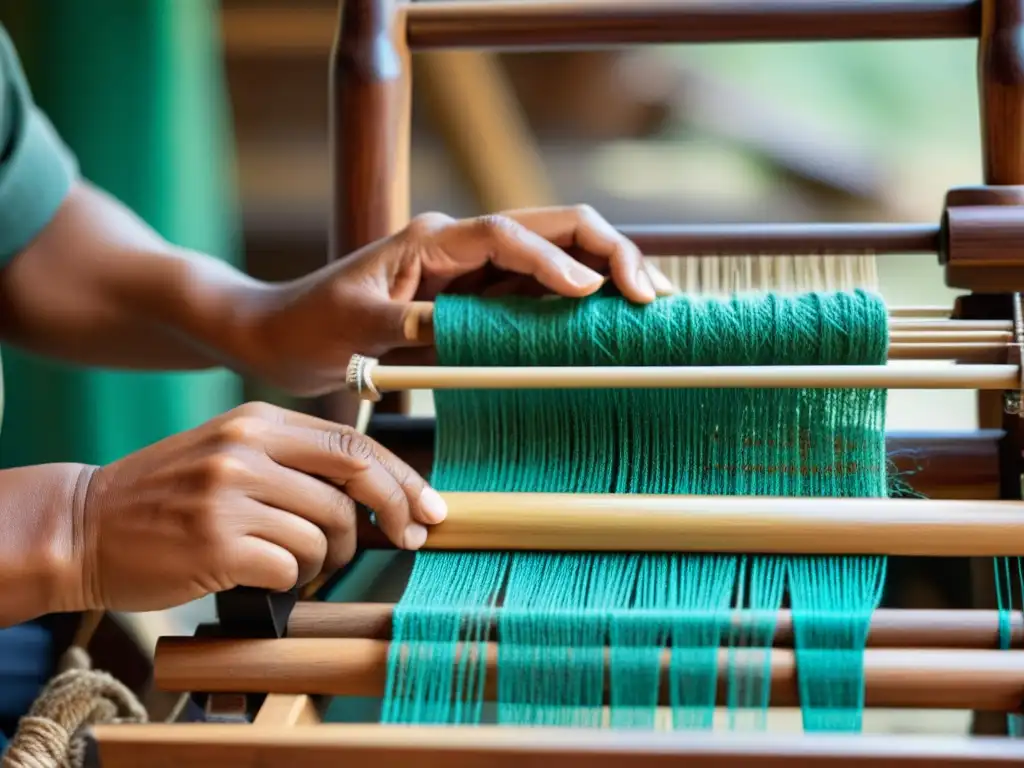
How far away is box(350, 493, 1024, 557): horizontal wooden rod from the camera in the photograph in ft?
1.62

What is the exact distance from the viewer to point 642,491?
57cm

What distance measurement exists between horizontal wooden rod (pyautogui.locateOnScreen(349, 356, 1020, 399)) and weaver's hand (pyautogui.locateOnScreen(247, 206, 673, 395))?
6 cm

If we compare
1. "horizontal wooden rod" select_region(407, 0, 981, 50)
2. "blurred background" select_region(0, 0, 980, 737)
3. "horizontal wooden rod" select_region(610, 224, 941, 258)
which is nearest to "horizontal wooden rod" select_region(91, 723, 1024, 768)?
"horizontal wooden rod" select_region(610, 224, 941, 258)

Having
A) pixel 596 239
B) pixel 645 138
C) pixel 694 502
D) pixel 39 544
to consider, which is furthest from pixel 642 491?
pixel 645 138

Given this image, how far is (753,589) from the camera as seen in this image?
1.64 feet

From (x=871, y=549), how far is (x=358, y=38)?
49cm

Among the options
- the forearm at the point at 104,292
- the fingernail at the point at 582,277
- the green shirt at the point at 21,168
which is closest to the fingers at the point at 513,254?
the fingernail at the point at 582,277

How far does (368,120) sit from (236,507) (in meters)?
0.34

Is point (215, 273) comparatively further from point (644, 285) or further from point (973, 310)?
point (973, 310)

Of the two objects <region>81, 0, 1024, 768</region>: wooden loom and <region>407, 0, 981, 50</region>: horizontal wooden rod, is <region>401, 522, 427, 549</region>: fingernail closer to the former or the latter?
<region>81, 0, 1024, 768</region>: wooden loom

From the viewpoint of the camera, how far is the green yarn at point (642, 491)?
0.47 m

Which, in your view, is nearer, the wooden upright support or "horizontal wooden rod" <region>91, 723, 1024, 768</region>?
"horizontal wooden rod" <region>91, 723, 1024, 768</region>

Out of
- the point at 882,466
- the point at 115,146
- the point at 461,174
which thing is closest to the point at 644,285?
the point at 882,466

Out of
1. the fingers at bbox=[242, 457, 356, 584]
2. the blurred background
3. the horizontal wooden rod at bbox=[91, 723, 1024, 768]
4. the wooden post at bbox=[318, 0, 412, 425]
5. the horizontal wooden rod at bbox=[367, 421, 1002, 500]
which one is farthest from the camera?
the blurred background
